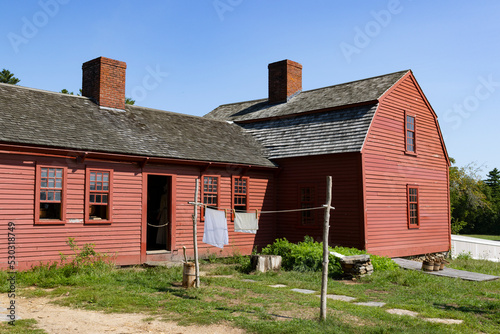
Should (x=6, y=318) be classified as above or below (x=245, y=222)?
below

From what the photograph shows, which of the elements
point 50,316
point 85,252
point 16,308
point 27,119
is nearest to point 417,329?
point 50,316

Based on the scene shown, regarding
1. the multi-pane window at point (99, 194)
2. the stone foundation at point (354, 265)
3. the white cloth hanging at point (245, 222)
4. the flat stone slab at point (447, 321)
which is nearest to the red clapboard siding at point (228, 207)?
the multi-pane window at point (99, 194)

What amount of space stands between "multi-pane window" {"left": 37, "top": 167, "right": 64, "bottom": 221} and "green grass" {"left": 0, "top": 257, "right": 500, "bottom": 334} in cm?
175

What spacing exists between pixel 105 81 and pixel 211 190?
5.85 metres

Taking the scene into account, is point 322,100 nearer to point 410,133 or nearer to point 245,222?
point 410,133

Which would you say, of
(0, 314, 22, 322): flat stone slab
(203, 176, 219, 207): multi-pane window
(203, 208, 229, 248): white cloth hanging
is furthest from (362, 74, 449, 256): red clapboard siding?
(0, 314, 22, 322): flat stone slab

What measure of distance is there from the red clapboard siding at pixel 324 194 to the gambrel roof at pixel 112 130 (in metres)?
1.20

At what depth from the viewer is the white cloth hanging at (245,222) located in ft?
46.2

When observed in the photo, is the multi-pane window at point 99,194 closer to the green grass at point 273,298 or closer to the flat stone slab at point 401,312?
the green grass at point 273,298

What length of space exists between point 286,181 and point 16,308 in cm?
1229

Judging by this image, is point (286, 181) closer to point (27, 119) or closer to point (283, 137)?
point (283, 137)

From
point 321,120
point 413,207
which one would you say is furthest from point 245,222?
point 413,207

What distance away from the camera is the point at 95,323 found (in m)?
7.87

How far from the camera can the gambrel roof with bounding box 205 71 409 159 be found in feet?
58.2
